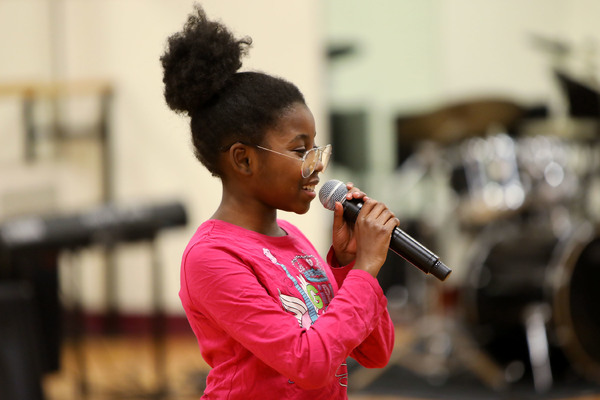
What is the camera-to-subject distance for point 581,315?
3.90 metres

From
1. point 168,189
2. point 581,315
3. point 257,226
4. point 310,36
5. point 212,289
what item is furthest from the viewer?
point 168,189

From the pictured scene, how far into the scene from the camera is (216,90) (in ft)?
4.33

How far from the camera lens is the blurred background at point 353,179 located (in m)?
3.83

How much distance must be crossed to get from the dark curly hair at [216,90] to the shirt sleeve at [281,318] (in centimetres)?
22

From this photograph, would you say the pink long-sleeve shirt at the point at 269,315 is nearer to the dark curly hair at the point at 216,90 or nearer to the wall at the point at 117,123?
the dark curly hair at the point at 216,90

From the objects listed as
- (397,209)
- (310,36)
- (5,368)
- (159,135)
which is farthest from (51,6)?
(5,368)

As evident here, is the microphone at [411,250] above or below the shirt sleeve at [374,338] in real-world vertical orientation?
above

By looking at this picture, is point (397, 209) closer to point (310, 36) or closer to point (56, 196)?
point (310, 36)

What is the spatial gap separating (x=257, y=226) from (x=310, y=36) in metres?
3.69

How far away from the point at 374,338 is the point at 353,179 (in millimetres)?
4617

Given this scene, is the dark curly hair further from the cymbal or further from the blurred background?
the cymbal

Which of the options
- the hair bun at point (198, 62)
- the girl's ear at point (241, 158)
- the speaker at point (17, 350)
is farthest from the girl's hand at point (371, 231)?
the speaker at point (17, 350)

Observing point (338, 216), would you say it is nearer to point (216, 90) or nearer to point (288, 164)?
point (288, 164)

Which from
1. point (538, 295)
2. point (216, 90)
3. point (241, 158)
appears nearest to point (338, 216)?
point (241, 158)
